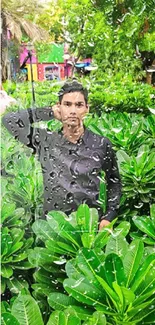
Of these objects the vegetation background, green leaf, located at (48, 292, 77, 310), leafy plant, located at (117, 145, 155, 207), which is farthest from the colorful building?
green leaf, located at (48, 292, 77, 310)

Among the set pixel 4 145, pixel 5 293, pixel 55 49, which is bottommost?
pixel 5 293

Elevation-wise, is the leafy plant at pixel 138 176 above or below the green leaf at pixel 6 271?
above

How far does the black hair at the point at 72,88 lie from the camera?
0.49 m

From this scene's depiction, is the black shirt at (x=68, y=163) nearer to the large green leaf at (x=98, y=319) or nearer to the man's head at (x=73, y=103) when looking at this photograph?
the man's head at (x=73, y=103)

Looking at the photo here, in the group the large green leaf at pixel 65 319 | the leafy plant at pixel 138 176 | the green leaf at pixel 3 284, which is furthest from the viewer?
the leafy plant at pixel 138 176

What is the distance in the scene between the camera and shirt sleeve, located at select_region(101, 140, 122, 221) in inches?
19.2

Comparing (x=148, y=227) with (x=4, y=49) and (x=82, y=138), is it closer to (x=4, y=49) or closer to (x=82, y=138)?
(x=82, y=138)

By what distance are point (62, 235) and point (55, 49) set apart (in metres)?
0.21

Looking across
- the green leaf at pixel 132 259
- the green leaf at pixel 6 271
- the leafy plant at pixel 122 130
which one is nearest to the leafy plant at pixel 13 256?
the green leaf at pixel 6 271

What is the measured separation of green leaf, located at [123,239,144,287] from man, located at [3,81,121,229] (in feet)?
0.30

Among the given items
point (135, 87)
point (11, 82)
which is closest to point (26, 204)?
point (11, 82)

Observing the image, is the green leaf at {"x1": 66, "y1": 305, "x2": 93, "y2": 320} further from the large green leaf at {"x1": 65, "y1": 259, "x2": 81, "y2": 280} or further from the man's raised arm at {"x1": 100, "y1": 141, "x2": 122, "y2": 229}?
the man's raised arm at {"x1": 100, "y1": 141, "x2": 122, "y2": 229}

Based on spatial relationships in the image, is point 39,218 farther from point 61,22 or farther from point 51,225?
point 61,22

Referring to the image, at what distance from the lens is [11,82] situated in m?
0.46
